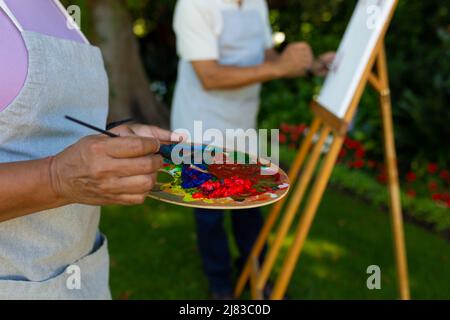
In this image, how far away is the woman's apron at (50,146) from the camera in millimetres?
1040

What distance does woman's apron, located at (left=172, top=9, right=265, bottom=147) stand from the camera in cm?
268

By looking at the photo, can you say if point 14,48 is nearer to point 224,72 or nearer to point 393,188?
point 224,72

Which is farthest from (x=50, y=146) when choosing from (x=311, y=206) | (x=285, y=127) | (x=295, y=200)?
(x=285, y=127)

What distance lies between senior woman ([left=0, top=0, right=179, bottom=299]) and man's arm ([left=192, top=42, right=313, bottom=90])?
1.25 m

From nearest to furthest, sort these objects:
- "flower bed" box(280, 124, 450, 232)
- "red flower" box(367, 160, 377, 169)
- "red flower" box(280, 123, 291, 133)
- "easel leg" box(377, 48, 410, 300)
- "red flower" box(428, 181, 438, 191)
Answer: "easel leg" box(377, 48, 410, 300) → "flower bed" box(280, 124, 450, 232) → "red flower" box(428, 181, 438, 191) → "red flower" box(367, 160, 377, 169) → "red flower" box(280, 123, 291, 133)

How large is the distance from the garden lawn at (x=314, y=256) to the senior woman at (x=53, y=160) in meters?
2.07

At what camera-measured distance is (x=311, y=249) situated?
383cm

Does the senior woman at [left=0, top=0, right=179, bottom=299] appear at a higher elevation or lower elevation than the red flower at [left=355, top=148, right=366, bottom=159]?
higher

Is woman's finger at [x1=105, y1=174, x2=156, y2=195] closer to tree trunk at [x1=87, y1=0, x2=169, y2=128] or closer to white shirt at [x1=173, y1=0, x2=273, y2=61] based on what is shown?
white shirt at [x1=173, y1=0, x2=273, y2=61]

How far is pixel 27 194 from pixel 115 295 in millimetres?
2371

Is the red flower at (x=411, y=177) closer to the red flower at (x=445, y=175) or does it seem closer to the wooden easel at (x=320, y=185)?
the red flower at (x=445, y=175)

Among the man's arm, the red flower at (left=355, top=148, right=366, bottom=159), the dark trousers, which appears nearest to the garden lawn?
the dark trousers
